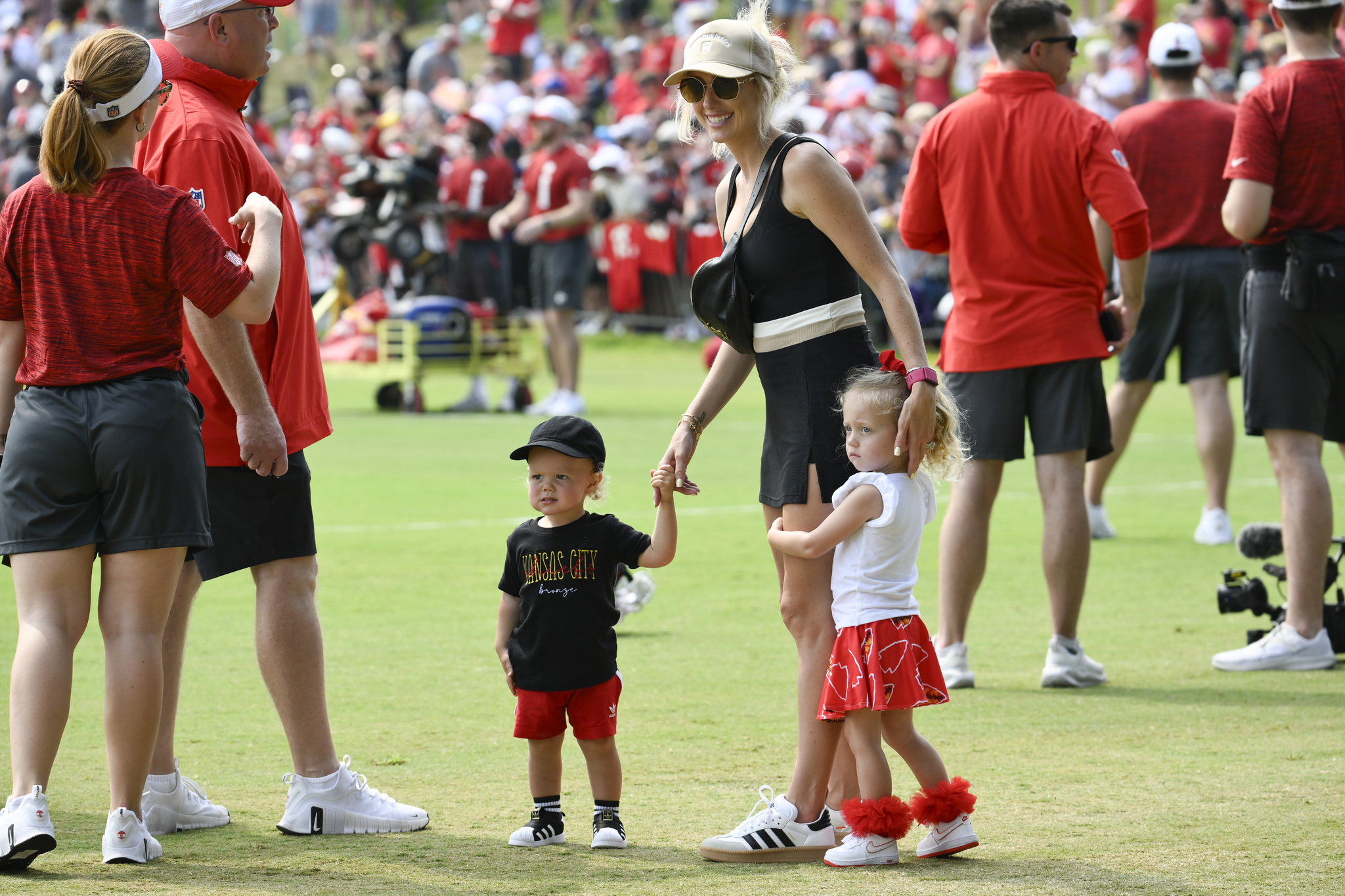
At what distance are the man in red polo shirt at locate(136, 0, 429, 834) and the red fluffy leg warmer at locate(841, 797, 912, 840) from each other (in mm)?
1182

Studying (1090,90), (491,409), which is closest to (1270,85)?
(491,409)

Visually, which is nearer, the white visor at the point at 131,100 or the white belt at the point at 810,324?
the white visor at the point at 131,100

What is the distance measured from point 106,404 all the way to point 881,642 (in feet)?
6.41

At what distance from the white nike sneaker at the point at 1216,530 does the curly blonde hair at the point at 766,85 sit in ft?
18.9

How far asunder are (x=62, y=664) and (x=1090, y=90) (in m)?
20.9

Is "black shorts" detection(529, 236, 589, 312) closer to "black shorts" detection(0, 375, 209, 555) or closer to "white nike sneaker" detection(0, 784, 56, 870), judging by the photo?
"black shorts" detection(0, 375, 209, 555)

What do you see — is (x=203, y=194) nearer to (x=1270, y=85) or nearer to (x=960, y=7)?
Result: (x=1270, y=85)

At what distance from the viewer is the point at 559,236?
16.9 metres

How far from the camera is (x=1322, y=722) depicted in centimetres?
579

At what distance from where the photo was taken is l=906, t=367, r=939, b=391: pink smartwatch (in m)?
4.30

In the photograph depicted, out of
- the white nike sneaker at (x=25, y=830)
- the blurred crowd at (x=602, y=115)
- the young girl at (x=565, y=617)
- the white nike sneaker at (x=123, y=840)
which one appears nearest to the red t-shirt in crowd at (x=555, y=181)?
the blurred crowd at (x=602, y=115)

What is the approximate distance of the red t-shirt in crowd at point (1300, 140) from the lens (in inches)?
261

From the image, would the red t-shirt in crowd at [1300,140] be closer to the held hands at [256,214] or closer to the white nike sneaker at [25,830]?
the held hands at [256,214]

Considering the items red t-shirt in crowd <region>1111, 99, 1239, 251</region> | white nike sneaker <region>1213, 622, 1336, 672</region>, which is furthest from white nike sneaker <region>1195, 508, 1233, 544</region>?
white nike sneaker <region>1213, 622, 1336, 672</region>
